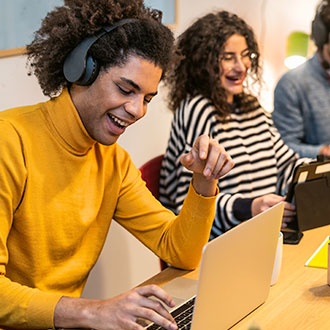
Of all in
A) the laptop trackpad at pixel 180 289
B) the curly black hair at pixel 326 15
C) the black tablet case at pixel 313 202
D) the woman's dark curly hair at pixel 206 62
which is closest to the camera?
the laptop trackpad at pixel 180 289

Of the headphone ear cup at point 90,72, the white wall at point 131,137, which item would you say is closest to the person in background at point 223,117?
the white wall at point 131,137

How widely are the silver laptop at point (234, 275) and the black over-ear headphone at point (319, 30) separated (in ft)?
4.79

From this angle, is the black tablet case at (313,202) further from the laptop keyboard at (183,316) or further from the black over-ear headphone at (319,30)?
the black over-ear headphone at (319,30)

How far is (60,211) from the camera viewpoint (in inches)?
51.8

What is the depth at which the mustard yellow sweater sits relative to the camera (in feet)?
3.95

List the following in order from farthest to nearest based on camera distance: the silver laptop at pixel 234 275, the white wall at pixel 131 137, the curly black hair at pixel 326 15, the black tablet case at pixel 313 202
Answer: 1. the curly black hair at pixel 326 15
2. the white wall at pixel 131 137
3. the black tablet case at pixel 313 202
4. the silver laptop at pixel 234 275

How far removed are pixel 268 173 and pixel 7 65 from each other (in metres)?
0.90

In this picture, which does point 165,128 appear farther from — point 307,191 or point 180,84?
point 307,191

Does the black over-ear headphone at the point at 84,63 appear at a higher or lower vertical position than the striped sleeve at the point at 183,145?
higher

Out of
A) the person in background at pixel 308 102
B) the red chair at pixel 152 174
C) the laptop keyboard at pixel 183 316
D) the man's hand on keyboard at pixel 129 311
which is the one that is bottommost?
the laptop keyboard at pixel 183 316

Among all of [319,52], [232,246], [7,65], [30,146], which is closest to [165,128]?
[319,52]

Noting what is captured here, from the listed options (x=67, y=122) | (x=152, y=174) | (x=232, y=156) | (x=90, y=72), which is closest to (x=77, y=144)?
(x=67, y=122)

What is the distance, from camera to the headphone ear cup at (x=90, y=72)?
4.17 feet

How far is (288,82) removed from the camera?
8.33 feet
